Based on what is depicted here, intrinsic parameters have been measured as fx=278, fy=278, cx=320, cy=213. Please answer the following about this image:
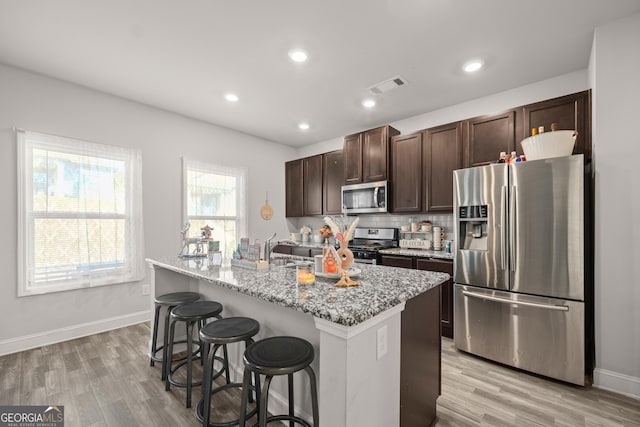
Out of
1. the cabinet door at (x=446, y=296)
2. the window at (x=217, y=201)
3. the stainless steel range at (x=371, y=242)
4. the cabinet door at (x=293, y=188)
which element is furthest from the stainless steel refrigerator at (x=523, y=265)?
the window at (x=217, y=201)

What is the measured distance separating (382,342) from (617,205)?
7.33 feet

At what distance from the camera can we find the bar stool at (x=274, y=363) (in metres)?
1.22

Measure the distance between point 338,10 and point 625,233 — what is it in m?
2.65

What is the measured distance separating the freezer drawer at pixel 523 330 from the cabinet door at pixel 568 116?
142 centimetres

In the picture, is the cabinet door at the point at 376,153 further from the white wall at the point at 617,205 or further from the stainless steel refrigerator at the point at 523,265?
the white wall at the point at 617,205

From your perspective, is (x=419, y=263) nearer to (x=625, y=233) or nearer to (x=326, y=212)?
(x=625, y=233)

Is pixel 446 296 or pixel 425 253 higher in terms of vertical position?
pixel 425 253

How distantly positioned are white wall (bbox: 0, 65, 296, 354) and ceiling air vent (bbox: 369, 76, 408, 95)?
98.0 inches

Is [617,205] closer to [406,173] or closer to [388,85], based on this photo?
[406,173]

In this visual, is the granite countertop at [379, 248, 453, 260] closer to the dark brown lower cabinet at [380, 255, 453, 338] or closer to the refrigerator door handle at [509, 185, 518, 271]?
the dark brown lower cabinet at [380, 255, 453, 338]

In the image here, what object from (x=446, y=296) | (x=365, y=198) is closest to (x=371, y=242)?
(x=365, y=198)

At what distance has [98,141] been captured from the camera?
3232mm

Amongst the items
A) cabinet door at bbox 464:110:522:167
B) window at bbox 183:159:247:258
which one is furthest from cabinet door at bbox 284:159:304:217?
cabinet door at bbox 464:110:522:167

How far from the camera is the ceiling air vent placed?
2922 mm
